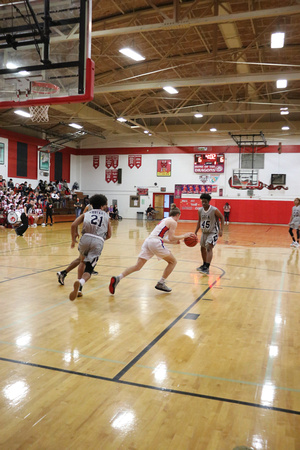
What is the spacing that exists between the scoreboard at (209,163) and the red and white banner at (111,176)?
22.9ft

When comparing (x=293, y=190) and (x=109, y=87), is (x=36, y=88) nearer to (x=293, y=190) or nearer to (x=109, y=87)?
(x=109, y=87)

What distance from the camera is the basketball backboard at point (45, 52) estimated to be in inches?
249

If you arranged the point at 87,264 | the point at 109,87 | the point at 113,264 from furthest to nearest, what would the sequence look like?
the point at 109,87 < the point at 113,264 < the point at 87,264

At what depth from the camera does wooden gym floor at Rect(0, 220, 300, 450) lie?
7.88 ft

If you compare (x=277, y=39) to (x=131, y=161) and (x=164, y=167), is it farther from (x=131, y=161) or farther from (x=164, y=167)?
(x=131, y=161)

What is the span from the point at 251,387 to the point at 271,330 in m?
1.58

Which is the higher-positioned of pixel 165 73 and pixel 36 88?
pixel 165 73

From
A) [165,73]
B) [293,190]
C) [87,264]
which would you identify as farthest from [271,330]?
[293,190]

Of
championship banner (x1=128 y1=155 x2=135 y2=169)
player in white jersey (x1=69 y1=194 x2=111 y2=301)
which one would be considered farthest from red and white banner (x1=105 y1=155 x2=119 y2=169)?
player in white jersey (x1=69 y1=194 x2=111 y2=301)

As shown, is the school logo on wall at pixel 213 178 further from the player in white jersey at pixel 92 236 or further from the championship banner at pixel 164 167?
the player in white jersey at pixel 92 236

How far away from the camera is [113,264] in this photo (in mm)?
9055

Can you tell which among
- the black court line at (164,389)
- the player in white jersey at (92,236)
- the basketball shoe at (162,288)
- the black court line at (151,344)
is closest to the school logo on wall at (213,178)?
the basketball shoe at (162,288)

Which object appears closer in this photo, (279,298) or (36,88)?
(279,298)

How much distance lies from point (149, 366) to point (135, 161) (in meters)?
29.0
